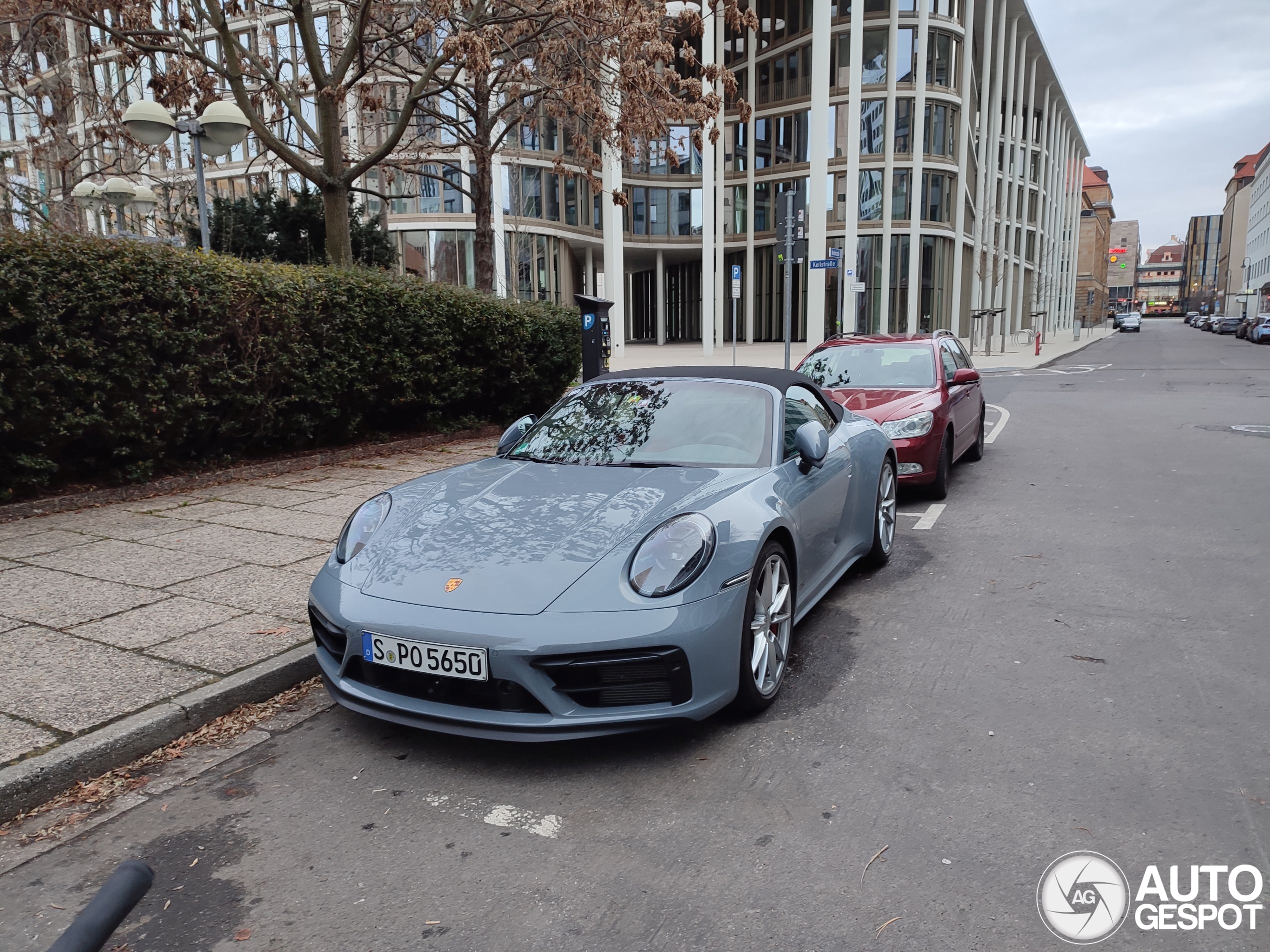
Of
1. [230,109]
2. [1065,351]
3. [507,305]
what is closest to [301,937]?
[507,305]

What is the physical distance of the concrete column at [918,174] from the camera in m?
41.8

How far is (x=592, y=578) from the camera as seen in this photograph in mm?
3211

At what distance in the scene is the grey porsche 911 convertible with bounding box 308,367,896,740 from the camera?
3.07 metres

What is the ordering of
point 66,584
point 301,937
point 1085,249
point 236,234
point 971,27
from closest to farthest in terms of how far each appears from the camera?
point 301,937 → point 66,584 → point 236,234 → point 971,27 → point 1085,249

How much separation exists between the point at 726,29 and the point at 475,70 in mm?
43112

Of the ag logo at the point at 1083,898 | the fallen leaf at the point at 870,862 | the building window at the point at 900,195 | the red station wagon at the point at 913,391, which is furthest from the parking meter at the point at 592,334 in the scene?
the building window at the point at 900,195

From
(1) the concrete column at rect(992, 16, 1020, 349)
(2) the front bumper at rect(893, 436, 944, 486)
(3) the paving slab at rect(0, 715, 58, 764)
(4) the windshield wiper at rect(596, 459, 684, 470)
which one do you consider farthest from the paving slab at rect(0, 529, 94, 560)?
(1) the concrete column at rect(992, 16, 1020, 349)

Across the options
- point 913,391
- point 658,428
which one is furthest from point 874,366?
point 658,428

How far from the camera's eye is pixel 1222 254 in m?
151

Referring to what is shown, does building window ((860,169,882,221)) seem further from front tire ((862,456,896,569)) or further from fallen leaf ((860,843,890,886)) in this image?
fallen leaf ((860,843,890,886))

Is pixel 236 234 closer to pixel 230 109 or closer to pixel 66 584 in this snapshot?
pixel 230 109

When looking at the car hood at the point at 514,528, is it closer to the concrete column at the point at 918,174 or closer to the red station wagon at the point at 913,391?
the red station wagon at the point at 913,391

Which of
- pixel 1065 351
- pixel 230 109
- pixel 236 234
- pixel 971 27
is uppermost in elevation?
pixel 971 27

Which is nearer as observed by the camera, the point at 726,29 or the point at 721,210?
the point at 721,210
